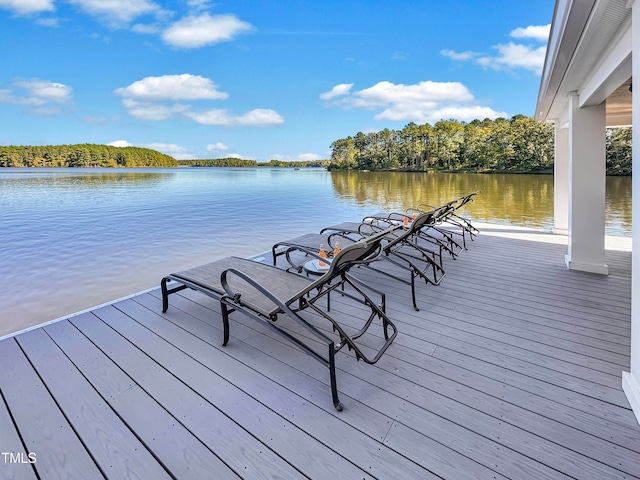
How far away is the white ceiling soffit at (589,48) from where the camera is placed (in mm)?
1853

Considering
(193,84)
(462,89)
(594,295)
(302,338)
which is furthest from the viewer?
(462,89)

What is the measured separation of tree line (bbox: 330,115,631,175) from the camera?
29.9 meters

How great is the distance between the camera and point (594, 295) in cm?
295

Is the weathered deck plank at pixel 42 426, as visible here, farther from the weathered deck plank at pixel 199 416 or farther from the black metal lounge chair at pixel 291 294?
the black metal lounge chair at pixel 291 294

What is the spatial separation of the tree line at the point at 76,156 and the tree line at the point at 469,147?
39.5 meters

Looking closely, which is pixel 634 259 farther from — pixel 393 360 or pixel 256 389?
pixel 256 389

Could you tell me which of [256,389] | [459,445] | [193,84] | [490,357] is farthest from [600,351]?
[193,84]

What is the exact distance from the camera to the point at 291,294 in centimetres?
220

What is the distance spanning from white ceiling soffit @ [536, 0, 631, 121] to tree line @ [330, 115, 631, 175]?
2516 cm

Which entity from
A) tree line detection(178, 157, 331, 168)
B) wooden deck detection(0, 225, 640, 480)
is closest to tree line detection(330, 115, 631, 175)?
tree line detection(178, 157, 331, 168)

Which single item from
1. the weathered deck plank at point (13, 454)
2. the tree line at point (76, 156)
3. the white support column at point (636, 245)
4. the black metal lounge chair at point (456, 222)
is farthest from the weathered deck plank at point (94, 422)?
the tree line at point (76, 156)

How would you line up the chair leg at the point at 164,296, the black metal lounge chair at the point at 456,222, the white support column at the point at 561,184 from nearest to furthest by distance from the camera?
the chair leg at the point at 164,296 → the black metal lounge chair at the point at 456,222 → the white support column at the point at 561,184

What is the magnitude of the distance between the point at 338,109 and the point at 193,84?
22.8 metres

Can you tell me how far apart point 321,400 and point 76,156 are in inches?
2634
